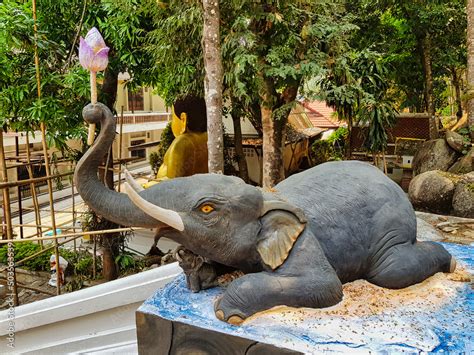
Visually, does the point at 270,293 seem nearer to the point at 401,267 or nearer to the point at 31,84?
the point at 401,267

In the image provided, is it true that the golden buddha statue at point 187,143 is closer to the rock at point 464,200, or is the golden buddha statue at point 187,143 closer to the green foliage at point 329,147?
the rock at point 464,200

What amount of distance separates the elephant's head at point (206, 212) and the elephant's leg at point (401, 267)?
0.55 m

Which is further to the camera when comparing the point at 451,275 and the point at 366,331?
the point at 451,275

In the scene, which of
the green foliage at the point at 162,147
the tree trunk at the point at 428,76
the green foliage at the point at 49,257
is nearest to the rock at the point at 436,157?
the tree trunk at the point at 428,76

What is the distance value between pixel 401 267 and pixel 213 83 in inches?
104

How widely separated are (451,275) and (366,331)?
92 cm

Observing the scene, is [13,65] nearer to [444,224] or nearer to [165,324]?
[165,324]

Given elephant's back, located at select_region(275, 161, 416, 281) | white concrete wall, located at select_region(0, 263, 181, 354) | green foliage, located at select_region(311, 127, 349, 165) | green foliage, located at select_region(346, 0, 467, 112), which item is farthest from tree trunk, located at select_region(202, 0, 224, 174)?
green foliage, located at select_region(311, 127, 349, 165)

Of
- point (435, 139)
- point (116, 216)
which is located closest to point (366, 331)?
point (116, 216)

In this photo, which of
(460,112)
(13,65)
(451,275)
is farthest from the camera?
(460,112)

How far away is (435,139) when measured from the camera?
10.0 m

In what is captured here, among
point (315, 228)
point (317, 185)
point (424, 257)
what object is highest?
point (317, 185)

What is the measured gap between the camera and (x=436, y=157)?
9695mm

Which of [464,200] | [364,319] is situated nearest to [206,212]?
[364,319]
